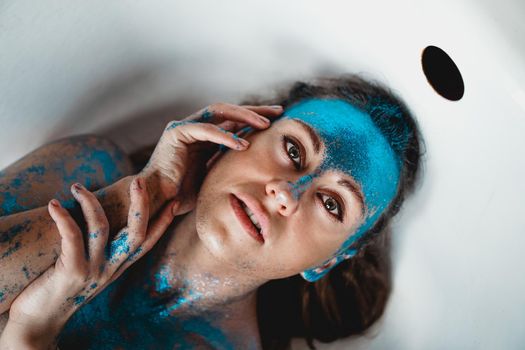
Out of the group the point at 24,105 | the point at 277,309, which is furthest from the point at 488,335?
the point at 24,105

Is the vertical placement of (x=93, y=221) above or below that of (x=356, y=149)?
above

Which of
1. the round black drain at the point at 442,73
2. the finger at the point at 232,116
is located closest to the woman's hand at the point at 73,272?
the finger at the point at 232,116

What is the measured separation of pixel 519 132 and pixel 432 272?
0.39 m

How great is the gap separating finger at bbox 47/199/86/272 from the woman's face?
0.69 ft

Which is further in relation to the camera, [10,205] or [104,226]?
[10,205]

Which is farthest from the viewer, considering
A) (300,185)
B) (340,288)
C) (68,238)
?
(340,288)

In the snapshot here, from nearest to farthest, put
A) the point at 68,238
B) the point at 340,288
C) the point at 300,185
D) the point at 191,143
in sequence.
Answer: the point at 68,238
the point at 300,185
the point at 191,143
the point at 340,288

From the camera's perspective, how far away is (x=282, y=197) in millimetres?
950

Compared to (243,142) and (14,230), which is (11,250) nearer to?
(14,230)

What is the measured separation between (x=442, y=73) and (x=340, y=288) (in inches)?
23.5

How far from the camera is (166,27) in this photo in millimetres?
1289

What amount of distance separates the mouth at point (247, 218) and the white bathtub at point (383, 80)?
1.38ft

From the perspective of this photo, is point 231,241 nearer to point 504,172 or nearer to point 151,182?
point 151,182

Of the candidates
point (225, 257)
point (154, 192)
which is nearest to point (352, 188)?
point (225, 257)
